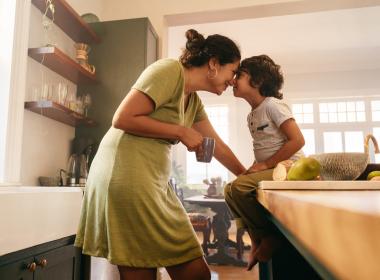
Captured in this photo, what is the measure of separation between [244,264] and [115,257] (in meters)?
2.94

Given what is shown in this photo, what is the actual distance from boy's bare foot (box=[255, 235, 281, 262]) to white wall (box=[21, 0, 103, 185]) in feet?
4.42

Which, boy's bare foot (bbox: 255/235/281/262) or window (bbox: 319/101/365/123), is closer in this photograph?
boy's bare foot (bbox: 255/235/281/262)

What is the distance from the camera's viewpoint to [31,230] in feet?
3.83

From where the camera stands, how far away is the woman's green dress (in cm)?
92

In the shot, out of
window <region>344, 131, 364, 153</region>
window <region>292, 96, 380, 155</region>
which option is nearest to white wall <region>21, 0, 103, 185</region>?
window <region>292, 96, 380, 155</region>

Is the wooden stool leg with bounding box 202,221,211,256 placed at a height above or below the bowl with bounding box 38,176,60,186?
below

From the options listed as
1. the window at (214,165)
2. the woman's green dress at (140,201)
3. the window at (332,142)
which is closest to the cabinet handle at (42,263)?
the woman's green dress at (140,201)

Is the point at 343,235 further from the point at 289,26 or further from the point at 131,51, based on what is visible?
the point at 289,26

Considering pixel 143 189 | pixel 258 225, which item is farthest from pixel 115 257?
pixel 258 225

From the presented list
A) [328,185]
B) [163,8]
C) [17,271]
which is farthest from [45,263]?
[163,8]

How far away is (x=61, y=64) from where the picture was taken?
6.63ft

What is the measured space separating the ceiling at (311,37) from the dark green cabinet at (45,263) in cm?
283

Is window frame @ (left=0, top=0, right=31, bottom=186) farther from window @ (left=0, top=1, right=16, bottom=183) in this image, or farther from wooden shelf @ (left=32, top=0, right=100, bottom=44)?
wooden shelf @ (left=32, top=0, right=100, bottom=44)

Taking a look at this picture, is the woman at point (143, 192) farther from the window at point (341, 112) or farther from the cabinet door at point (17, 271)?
the window at point (341, 112)
